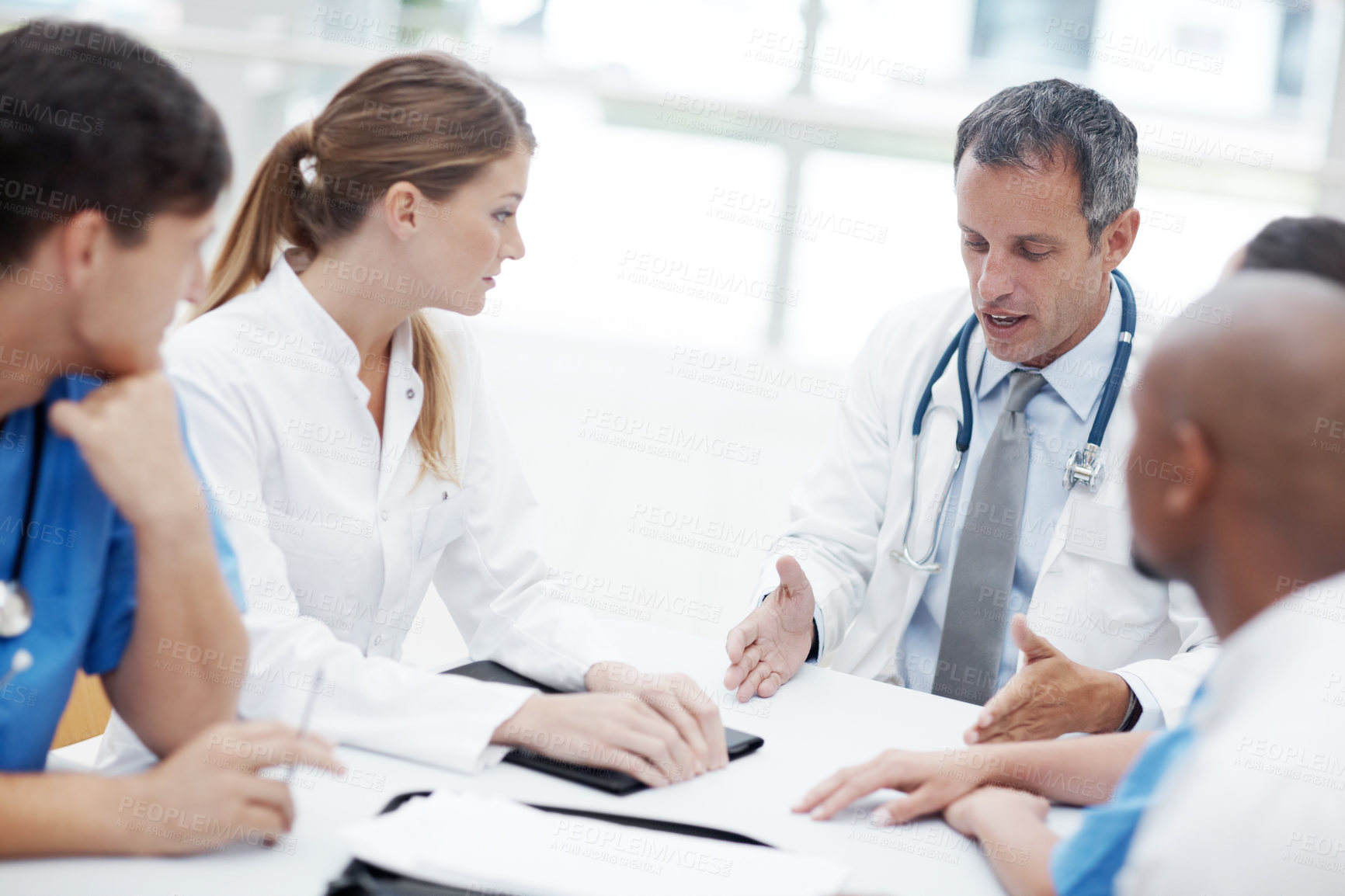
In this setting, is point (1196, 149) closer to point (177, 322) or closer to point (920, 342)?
point (920, 342)

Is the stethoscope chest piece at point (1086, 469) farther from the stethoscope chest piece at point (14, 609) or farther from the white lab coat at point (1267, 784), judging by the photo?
the stethoscope chest piece at point (14, 609)

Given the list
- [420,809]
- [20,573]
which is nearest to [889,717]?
[420,809]

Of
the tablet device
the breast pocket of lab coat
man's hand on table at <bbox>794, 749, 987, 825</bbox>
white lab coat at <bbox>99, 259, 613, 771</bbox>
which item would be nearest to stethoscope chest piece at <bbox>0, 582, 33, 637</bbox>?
white lab coat at <bbox>99, 259, 613, 771</bbox>

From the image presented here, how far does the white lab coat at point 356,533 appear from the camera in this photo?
119 cm

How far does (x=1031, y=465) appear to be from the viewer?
6.02ft

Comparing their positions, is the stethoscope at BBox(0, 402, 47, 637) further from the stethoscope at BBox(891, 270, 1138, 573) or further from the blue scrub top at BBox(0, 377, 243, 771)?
the stethoscope at BBox(891, 270, 1138, 573)

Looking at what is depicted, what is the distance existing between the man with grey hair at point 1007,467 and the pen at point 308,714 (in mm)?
625

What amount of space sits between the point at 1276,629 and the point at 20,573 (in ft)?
3.26

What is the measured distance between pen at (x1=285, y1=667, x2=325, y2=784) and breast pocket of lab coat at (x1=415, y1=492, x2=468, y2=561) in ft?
1.29

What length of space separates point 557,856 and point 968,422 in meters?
1.16

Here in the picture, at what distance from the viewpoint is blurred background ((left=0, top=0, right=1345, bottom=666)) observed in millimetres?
4402

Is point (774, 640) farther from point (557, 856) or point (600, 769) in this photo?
point (557, 856)

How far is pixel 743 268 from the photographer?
5070 mm

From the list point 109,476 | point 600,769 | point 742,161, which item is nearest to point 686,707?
point 600,769
